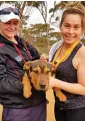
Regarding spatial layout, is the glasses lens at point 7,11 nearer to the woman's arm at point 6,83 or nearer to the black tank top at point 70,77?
the woman's arm at point 6,83

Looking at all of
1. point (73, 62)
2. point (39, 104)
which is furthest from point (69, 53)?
point (39, 104)

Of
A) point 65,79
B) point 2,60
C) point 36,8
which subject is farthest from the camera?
point 36,8

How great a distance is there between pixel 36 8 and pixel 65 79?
863 inches

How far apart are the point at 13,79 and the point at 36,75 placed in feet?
0.70

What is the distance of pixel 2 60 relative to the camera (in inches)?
106

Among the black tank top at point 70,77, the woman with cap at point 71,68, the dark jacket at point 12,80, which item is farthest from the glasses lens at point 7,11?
the black tank top at point 70,77

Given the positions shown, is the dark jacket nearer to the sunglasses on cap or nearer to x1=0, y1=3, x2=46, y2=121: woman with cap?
x1=0, y1=3, x2=46, y2=121: woman with cap

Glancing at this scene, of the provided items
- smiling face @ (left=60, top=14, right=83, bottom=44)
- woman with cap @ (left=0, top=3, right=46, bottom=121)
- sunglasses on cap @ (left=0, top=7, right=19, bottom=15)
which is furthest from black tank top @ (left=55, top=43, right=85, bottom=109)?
sunglasses on cap @ (left=0, top=7, right=19, bottom=15)

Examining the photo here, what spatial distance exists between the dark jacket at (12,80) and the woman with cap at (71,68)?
0.77 feet

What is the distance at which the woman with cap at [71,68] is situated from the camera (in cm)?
276

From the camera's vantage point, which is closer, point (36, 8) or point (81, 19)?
point (81, 19)

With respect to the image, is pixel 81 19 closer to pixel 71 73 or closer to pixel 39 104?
pixel 71 73

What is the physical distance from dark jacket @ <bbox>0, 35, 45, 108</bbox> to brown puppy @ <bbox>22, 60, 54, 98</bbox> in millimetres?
68

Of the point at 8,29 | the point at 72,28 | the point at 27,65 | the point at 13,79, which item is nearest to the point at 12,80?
the point at 13,79
